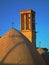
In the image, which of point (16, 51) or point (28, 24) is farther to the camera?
point (28, 24)

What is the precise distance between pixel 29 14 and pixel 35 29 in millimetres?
1552

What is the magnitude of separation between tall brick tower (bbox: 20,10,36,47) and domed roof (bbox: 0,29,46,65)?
870 cm

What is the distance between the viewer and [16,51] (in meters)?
8.57

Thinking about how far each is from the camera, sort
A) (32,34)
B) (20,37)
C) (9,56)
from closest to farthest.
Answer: (9,56), (20,37), (32,34)

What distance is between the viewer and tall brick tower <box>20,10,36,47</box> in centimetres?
1814

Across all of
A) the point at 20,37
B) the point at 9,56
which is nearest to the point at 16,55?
the point at 9,56

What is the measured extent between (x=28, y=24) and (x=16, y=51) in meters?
10.1

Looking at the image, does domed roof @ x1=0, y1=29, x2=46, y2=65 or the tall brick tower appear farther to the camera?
the tall brick tower

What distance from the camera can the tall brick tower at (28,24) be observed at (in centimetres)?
1814

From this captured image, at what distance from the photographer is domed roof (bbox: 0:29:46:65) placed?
8.37 m

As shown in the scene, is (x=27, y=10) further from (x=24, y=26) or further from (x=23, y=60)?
(x=23, y=60)

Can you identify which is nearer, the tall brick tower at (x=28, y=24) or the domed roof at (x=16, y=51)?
the domed roof at (x=16, y=51)

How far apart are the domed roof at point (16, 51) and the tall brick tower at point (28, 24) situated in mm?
8704

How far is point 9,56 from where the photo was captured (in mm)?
8391
